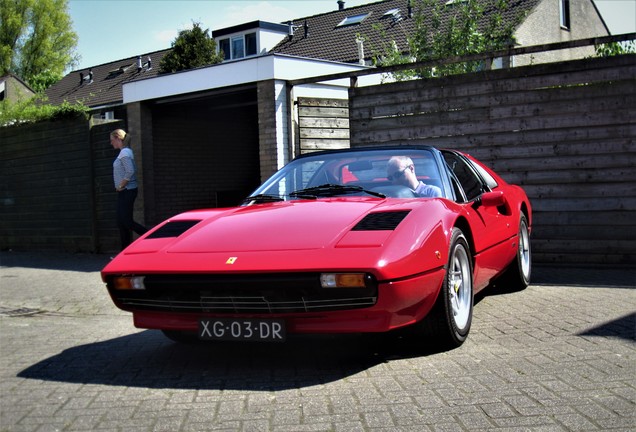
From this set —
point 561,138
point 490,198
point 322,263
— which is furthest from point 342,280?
point 561,138

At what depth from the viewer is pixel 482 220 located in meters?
5.39

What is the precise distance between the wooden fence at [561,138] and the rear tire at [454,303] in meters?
4.27

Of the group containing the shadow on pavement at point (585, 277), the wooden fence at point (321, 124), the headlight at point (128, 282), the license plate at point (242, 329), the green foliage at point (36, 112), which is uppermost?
the green foliage at point (36, 112)

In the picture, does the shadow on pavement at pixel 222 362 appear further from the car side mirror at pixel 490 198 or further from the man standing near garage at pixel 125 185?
the man standing near garage at pixel 125 185

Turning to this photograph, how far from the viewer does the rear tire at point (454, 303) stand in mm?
Answer: 4266

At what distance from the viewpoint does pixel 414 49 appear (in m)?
16.3

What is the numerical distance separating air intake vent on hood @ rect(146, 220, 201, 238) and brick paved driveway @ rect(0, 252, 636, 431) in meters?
0.78

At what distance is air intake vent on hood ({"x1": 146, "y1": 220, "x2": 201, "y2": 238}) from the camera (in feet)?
15.4

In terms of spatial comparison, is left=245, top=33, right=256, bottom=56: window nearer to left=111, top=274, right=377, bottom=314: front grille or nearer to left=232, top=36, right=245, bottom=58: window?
left=232, top=36, right=245, bottom=58: window

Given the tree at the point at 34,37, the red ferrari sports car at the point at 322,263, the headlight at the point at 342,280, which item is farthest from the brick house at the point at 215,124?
the tree at the point at 34,37

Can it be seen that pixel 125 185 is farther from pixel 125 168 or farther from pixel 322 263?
pixel 322 263

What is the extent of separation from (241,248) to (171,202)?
9.59 m

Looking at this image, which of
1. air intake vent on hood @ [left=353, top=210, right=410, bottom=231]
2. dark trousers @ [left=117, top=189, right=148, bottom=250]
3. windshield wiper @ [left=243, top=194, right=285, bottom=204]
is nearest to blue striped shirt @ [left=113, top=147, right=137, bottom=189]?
dark trousers @ [left=117, top=189, right=148, bottom=250]

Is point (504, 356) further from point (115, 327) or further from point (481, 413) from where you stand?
point (115, 327)
